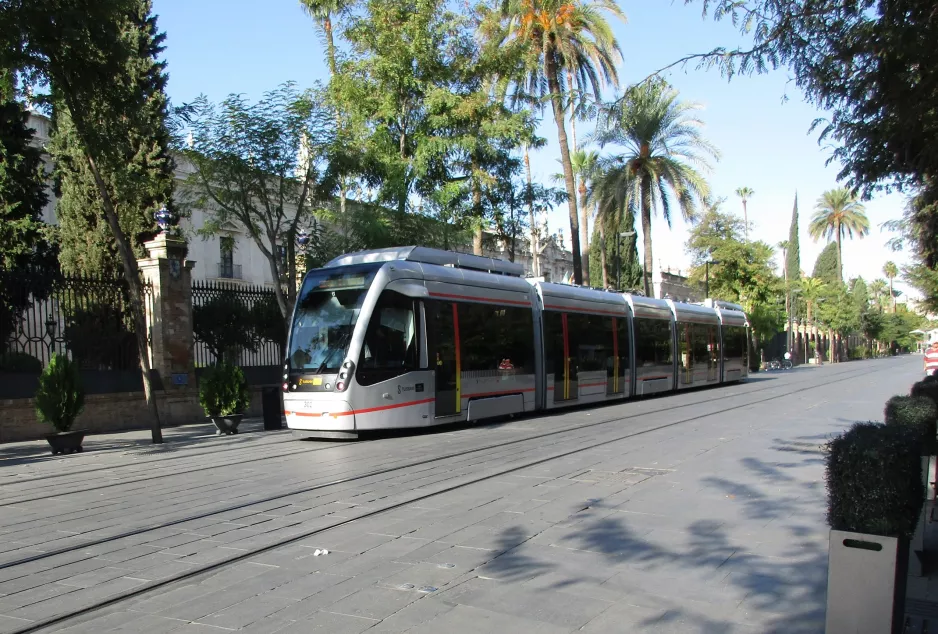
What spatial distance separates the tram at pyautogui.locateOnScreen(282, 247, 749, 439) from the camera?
14.3 metres

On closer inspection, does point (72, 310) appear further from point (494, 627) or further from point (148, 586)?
point (494, 627)

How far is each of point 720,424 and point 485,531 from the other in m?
10.4

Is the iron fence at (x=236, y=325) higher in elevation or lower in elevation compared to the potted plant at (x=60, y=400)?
higher

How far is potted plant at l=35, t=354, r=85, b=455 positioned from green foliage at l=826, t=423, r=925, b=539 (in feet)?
44.4

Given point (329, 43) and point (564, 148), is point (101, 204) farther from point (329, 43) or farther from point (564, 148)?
point (564, 148)

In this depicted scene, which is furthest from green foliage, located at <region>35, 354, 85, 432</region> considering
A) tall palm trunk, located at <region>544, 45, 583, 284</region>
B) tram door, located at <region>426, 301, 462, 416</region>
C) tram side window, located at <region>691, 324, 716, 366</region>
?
tram side window, located at <region>691, 324, 716, 366</region>

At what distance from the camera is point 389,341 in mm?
14586

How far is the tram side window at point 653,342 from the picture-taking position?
25.1 m

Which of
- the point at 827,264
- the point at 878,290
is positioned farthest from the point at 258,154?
the point at 878,290

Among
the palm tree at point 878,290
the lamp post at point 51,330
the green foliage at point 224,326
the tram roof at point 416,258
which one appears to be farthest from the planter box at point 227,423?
the palm tree at point 878,290

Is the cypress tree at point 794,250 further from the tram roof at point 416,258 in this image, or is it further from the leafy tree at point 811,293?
the tram roof at point 416,258

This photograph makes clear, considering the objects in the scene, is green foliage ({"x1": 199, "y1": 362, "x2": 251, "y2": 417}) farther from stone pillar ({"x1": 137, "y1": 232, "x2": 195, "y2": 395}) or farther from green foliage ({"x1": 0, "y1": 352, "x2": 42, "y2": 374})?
green foliage ({"x1": 0, "y1": 352, "x2": 42, "y2": 374})

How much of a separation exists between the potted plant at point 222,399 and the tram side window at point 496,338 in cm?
525

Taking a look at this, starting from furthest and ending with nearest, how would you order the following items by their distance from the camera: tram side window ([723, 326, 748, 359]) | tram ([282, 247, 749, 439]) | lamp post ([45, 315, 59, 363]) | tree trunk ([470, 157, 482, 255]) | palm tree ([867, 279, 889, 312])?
palm tree ([867, 279, 889, 312])
tram side window ([723, 326, 748, 359])
tree trunk ([470, 157, 482, 255])
lamp post ([45, 315, 59, 363])
tram ([282, 247, 749, 439])
